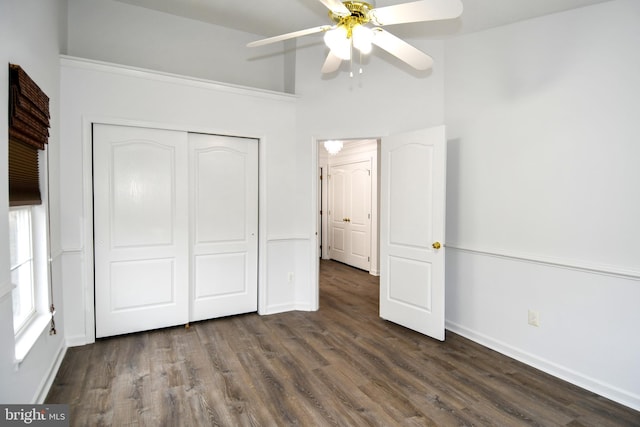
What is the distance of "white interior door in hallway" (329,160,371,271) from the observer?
642 cm

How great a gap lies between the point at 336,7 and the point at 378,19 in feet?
0.81

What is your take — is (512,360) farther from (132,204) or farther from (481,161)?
(132,204)

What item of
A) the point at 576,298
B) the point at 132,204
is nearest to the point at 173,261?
the point at 132,204

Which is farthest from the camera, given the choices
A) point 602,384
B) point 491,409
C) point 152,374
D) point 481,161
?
point 481,161

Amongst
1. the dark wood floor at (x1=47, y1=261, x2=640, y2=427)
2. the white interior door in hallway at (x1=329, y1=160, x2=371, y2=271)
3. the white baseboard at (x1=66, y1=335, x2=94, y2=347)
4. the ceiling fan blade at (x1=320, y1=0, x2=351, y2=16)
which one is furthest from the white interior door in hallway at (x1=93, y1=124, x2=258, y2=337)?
the white interior door in hallway at (x1=329, y1=160, x2=371, y2=271)

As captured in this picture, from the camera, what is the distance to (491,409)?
2246 millimetres

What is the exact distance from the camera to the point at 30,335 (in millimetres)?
2152

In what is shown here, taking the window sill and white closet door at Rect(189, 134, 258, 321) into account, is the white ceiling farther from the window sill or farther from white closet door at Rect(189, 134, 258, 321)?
the window sill

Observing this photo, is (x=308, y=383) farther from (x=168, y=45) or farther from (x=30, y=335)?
(x=168, y=45)

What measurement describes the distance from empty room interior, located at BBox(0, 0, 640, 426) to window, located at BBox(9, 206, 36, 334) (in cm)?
2

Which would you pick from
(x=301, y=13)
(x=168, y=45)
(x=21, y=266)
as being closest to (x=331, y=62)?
(x=301, y=13)

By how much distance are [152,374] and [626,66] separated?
400 cm

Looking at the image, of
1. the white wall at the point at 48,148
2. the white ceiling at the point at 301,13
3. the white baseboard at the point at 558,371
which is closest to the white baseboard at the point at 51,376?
the white wall at the point at 48,148

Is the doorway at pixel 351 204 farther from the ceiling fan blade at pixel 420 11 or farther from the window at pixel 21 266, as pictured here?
the window at pixel 21 266
